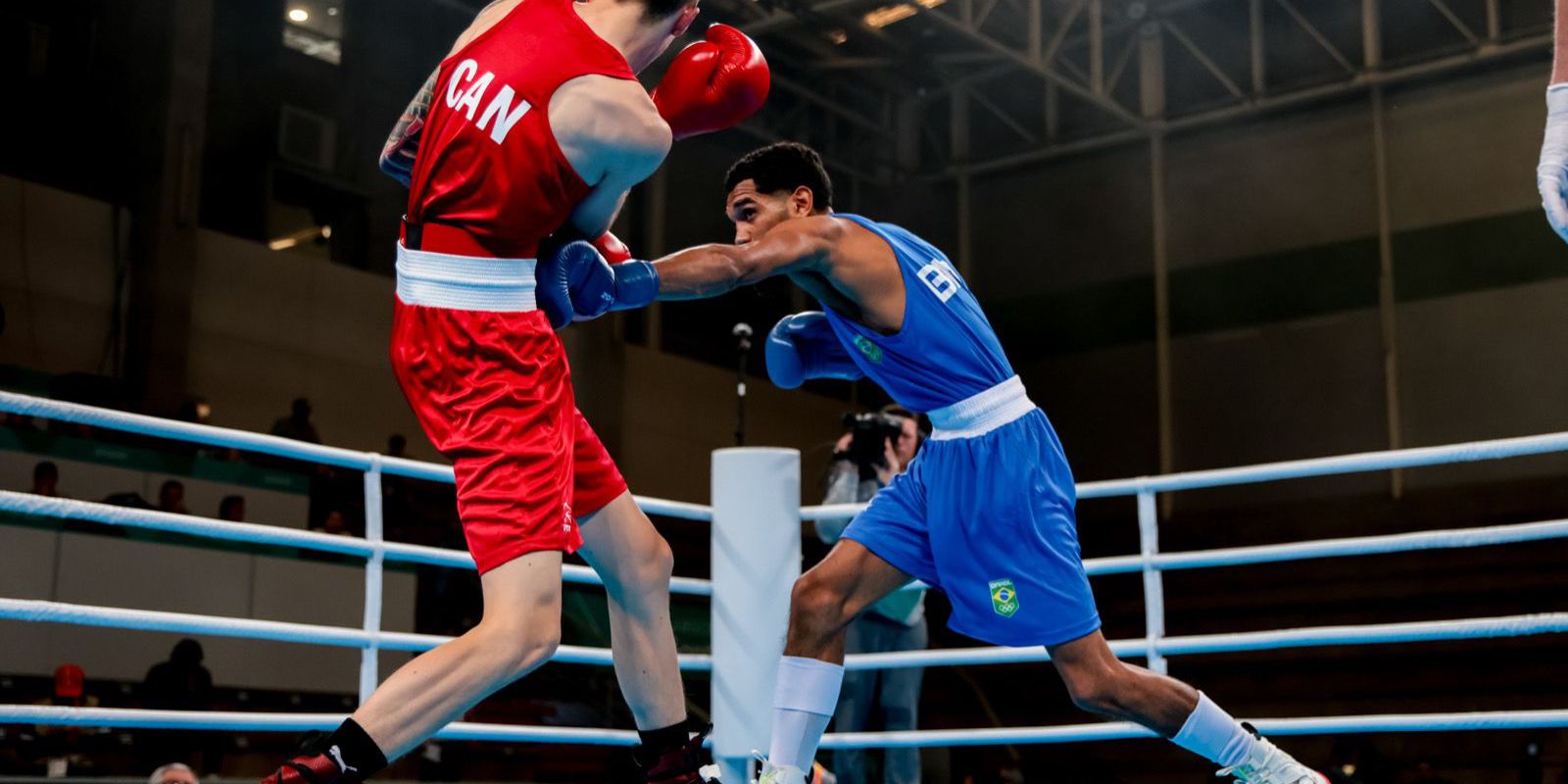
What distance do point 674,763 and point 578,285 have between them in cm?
73

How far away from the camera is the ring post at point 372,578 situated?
2848 millimetres

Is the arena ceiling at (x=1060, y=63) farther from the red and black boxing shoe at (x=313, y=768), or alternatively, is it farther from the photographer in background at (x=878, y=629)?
the red and black boxing shoe at (x=313, y=768)

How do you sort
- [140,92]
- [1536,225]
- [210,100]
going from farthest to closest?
1. [1536,225]
2. [210,100]
3. [140,92]

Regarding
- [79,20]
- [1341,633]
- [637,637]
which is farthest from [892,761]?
[79,20]

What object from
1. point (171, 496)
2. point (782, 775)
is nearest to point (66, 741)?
point (171, 496)

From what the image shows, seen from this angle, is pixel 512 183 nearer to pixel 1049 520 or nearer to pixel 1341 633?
pixel 1049 520

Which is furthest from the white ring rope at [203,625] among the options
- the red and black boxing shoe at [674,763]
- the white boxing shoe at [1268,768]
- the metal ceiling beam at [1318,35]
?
the metal ceiling beam at [1318,35]

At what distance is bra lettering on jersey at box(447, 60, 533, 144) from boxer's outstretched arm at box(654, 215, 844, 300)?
314mm

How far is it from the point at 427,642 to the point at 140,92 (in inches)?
273

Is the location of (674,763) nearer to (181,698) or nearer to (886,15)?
(181,698)

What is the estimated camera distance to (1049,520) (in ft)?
8.02

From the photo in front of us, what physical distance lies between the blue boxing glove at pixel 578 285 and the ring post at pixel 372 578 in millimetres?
1029

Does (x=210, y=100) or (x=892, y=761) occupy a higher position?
(x=210, y=100)

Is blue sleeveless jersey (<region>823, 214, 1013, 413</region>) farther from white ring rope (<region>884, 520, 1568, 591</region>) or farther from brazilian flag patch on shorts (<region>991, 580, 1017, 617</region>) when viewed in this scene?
white ring rope (<region>884, 520, 1568, 591</region>)
